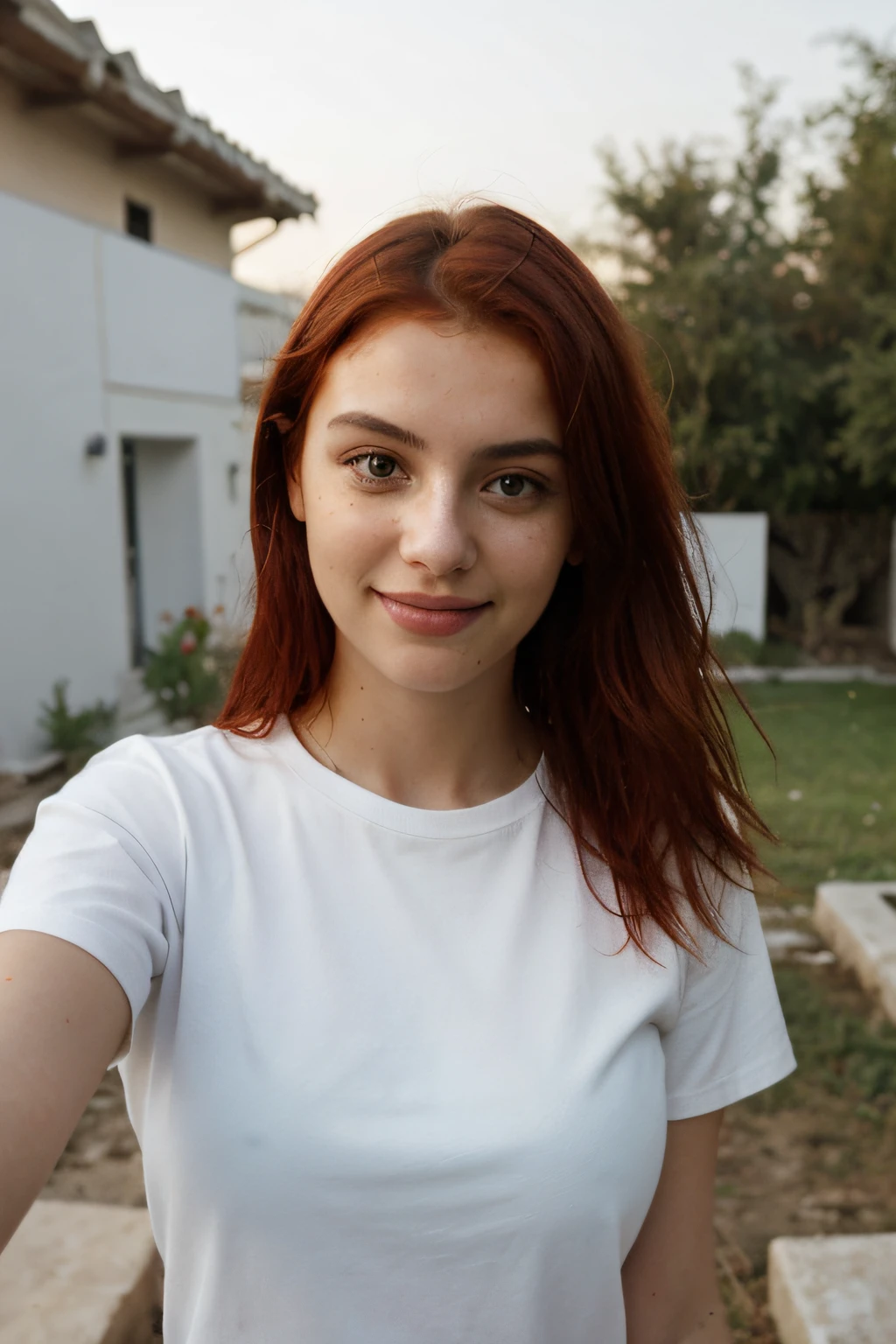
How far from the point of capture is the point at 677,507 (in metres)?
1.38

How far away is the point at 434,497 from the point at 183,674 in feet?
21.7

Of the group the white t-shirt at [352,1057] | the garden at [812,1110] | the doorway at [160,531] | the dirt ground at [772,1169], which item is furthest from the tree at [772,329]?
the white t-shirt at [352,1057]

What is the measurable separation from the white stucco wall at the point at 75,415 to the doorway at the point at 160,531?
0.14m

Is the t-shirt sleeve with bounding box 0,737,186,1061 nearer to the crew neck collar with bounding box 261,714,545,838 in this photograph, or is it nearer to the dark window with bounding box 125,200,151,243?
the crew neck collar with bounding box 261,714,545,838

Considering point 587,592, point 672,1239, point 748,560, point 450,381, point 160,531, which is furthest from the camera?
point 748,560

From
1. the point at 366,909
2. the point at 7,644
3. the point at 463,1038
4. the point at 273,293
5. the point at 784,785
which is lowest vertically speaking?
the point at 784,785

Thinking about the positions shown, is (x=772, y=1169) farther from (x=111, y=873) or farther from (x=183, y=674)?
(x=183, y=674)

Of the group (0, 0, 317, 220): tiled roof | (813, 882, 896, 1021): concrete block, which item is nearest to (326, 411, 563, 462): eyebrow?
(813, 882, 896, 1021): concrete block

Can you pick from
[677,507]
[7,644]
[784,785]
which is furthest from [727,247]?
[677,507]

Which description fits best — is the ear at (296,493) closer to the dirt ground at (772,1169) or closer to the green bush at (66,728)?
the dirt ground at (772,1169)

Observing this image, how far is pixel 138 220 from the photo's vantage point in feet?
28.4

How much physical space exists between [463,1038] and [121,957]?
33 cm

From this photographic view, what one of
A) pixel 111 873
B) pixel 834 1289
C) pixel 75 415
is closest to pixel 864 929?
pixel 834 1289

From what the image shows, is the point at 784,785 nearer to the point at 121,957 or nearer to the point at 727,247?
the point at 121,957
